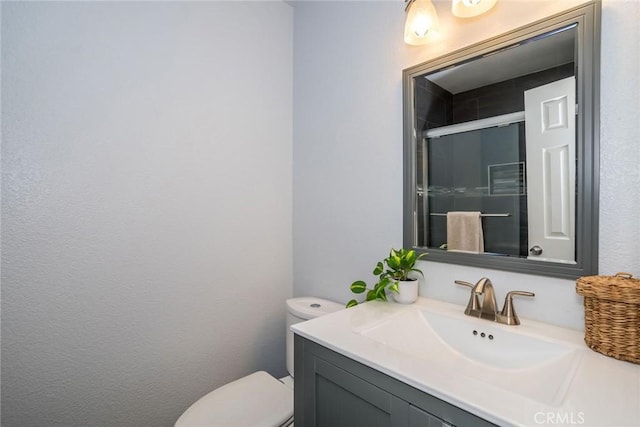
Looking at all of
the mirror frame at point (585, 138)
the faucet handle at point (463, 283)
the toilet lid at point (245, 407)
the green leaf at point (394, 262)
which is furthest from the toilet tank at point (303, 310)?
the mirror frame at point (585, 138)

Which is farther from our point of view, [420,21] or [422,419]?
[420,21]

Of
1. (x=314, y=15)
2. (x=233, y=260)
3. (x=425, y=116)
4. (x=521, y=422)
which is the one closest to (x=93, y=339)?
(x=233, y=260)

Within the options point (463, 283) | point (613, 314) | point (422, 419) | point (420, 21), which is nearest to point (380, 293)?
point (463, 283)

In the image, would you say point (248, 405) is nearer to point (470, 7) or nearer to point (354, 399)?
point (354, 399)

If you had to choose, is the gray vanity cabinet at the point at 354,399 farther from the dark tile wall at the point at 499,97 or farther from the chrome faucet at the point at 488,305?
the dark tile wall at the point at 499,97

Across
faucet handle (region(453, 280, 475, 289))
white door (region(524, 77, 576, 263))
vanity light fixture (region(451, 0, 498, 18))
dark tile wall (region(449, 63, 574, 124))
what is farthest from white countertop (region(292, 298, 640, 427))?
vanity light fixture (region(451, 0, 498, 18))

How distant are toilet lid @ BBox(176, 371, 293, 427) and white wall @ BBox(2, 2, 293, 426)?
0.94 ft

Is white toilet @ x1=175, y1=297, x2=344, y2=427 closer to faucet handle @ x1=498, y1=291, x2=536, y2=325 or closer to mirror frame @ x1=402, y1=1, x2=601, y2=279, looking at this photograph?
faucet handle @ x1=498, y1=291, x2=536, y2=325

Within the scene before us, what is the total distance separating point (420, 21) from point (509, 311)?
106 centimetres

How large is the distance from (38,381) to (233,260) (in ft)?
2.72

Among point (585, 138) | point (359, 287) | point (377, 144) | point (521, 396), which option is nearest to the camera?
point (521, 396)

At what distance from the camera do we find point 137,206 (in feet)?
4.11

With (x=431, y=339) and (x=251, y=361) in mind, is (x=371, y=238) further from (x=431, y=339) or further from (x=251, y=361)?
(x=251, y=361)

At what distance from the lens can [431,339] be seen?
0.97m
